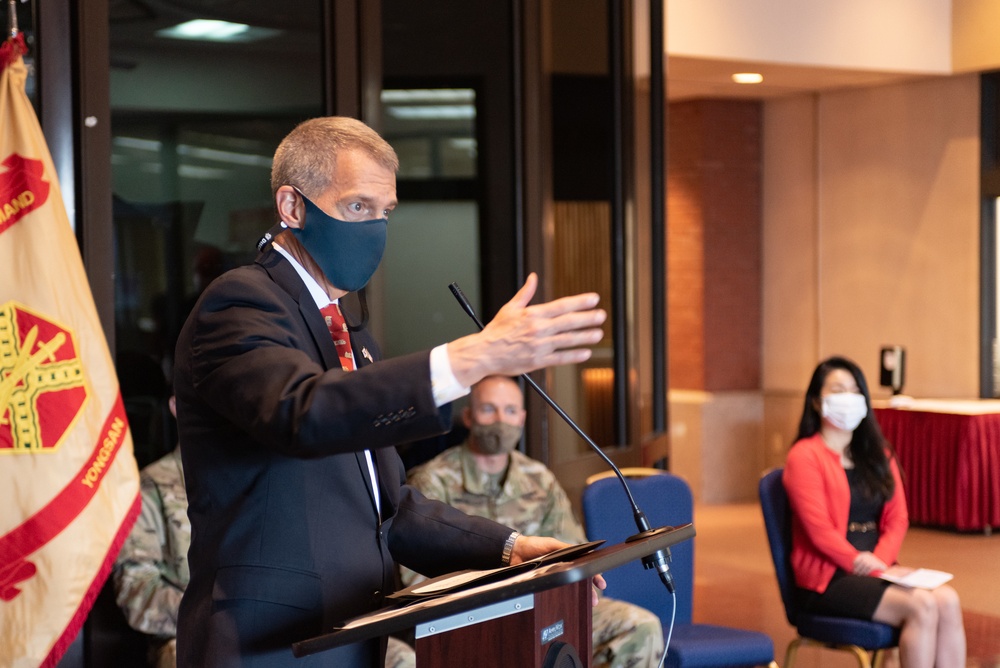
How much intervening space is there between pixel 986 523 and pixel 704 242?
334cm

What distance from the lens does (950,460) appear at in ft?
26.7

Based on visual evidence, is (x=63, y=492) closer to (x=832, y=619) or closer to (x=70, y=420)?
(x=70, y=420)

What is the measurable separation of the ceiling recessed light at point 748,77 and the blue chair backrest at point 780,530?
16.7ft

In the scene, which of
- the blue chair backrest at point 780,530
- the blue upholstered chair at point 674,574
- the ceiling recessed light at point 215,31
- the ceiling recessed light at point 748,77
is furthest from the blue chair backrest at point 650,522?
the ceiling recessed light at point 748,77

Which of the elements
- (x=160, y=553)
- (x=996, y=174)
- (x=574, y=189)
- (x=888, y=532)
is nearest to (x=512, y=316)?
(x=160, y=553)

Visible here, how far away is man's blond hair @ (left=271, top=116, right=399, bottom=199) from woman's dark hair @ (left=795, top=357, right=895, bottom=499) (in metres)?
3.10

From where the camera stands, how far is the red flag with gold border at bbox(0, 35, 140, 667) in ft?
10.2

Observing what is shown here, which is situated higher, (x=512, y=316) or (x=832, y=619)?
(x=512, y=316)

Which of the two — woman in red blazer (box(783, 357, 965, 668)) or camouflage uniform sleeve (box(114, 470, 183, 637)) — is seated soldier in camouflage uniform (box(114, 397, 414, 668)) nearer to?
camouflage uniform sleeve (box(114, 470, 183, 637))

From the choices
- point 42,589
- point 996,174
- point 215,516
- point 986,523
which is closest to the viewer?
point 215,516

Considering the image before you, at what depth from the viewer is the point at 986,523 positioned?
8.09 meters

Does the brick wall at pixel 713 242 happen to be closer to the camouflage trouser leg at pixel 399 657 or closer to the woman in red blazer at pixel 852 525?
the woman in red blazer at pixel 852 525

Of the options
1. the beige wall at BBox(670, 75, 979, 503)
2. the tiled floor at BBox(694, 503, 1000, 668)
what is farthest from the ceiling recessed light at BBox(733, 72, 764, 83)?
the tiled floor at BBox(694, 503, 1000, 668)

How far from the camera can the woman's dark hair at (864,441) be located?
14.8ft
